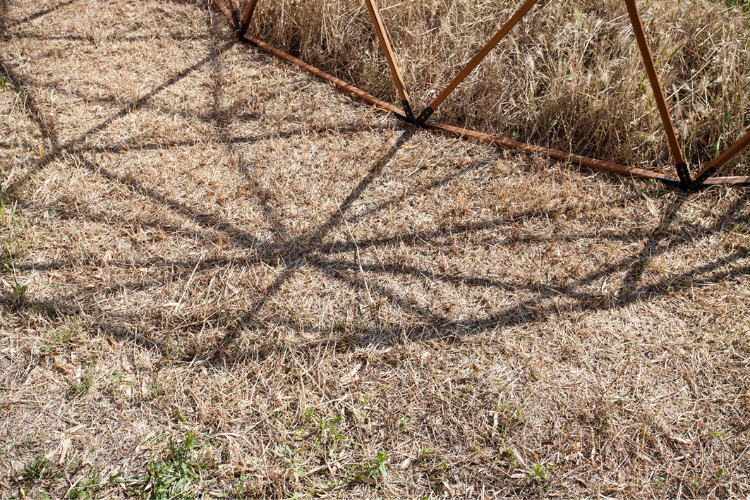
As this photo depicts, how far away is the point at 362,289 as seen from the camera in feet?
6.98

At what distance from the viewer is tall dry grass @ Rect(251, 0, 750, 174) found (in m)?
2.72

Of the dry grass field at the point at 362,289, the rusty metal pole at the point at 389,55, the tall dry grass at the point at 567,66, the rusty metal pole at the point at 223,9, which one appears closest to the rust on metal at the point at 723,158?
the dry grass field at the point at 362,289

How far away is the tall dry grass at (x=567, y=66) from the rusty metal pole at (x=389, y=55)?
200 millimetres

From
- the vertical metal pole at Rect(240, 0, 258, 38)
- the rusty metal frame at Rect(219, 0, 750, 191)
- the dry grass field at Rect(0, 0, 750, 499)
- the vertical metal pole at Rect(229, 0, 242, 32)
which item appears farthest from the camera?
the vertical metal pole at Rect(229, 0, 242, 32)

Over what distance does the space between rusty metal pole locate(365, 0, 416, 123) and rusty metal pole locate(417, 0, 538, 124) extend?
0.10 meters

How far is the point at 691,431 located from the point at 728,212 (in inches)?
52.3

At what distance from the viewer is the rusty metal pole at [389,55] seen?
272 centimetres

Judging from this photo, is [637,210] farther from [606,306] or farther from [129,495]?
[129,495]

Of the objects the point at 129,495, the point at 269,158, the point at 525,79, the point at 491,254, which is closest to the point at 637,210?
the point at 491,254

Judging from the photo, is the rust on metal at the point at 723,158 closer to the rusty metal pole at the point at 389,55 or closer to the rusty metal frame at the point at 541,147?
the rusty metal frame at the point at 541,147

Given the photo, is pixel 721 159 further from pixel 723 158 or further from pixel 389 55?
pixel 389 55

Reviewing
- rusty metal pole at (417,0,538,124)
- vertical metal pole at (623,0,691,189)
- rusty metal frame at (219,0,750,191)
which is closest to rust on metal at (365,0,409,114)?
rusty metal frame at (219,0,750,191)

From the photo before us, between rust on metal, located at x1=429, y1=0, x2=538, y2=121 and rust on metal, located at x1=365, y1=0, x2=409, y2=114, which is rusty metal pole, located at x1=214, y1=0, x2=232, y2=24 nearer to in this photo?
rust on metal, located at x1=365, y1=0, x2=409, y2=114

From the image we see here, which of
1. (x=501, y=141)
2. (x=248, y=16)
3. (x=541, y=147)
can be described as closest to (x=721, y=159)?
(x=541, y=147)
